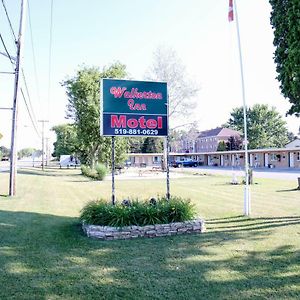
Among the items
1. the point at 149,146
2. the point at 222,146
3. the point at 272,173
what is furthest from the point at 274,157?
the point at 149,146

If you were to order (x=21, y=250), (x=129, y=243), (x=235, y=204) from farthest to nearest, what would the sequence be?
(x=235, y=204)
(x=129, y=243)
(x=21, y=250)

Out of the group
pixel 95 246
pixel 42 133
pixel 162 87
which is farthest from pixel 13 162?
pixel 42 133

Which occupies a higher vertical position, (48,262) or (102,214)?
(102,214)

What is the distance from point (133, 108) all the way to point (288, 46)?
14.2 feet

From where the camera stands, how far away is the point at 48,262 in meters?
5.64

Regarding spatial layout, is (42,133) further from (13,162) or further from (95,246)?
(95,246)

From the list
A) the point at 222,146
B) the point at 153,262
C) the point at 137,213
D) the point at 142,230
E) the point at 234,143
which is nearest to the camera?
the point at 153,262

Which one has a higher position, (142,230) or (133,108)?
(133,108)

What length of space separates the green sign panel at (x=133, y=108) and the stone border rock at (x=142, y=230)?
2.43 meters

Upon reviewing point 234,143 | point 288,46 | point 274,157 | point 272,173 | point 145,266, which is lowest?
point 145,266

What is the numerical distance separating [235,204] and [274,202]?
1.60m

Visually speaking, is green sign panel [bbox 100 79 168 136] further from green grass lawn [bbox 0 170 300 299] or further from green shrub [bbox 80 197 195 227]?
green grass lawn [bbox 0 170 300 299]

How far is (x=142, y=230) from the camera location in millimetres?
7391

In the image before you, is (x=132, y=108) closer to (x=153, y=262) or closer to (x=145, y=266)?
(x=153, y=262)
